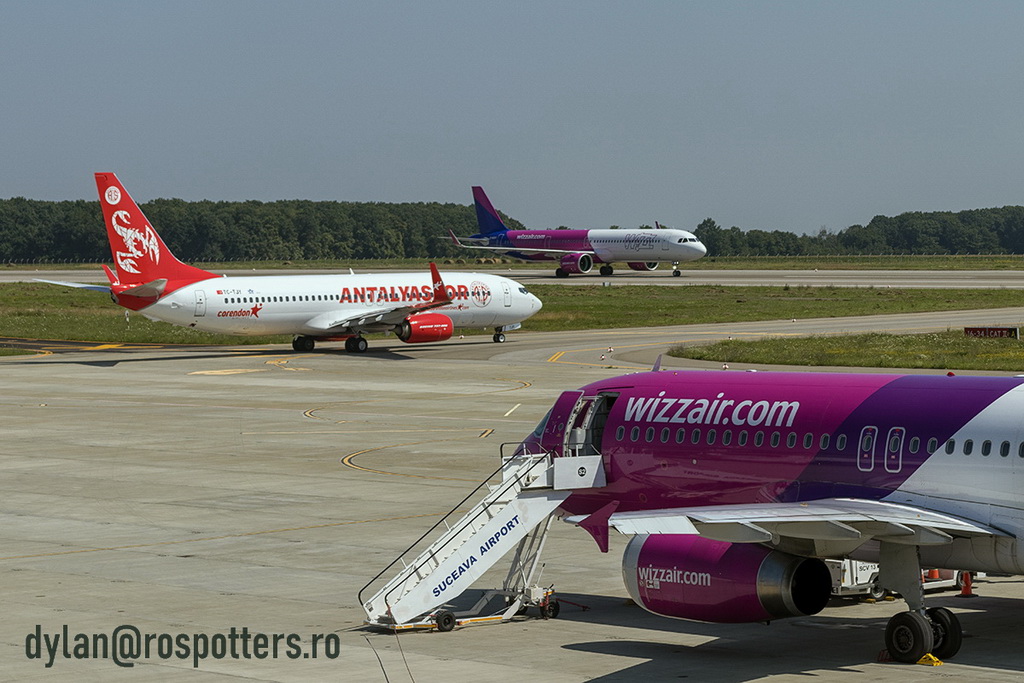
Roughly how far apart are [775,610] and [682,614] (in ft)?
4.67

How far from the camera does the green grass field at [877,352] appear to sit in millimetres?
64312

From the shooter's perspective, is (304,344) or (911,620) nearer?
(911,620)

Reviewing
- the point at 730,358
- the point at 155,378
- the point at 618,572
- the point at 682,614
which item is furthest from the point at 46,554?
the point at 730,358

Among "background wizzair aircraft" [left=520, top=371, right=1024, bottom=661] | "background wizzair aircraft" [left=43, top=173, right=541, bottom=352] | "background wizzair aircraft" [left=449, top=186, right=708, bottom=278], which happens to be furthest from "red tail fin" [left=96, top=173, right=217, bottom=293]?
"background wizzair aircraft" [left=449, top=186, right=708, bottom=278]

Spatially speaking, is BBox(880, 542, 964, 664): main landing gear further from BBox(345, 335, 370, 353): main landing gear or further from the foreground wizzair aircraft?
BBox(345, 335, 370, 353): main landing gear

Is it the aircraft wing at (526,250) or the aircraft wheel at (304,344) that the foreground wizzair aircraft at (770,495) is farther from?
the aircraft wing at (526,250)

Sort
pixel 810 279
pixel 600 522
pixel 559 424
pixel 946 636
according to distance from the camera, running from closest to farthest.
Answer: pixel 946 636, pixel 600 522, pixel 559 424, pixel 810 279

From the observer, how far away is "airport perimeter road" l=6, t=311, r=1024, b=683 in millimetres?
20672

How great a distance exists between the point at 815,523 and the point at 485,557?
5.75m

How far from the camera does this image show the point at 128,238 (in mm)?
70938

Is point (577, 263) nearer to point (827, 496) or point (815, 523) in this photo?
point (827, 496)

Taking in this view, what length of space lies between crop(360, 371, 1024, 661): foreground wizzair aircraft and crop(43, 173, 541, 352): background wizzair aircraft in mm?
49401

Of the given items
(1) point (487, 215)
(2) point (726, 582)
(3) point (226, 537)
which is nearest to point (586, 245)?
(1) point (487, 215)

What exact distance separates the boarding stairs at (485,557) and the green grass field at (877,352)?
1636 inches
